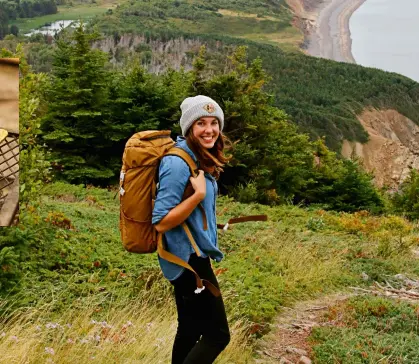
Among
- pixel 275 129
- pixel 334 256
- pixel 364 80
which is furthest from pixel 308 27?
pixel 334 256

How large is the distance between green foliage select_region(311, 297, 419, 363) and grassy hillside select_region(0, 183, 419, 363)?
27.2 inches

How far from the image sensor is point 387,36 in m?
102

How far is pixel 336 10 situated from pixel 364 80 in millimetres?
42190

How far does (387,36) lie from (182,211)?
A: 106619 mm

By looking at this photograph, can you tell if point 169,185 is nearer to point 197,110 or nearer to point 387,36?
point 197,110

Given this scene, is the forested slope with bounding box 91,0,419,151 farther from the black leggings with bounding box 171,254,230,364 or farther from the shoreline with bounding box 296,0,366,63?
the black leggings with bounding box 171,254,230,364

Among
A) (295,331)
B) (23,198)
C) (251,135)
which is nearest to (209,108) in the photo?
(23,198)

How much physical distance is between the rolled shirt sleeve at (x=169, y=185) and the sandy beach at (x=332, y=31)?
100 metres

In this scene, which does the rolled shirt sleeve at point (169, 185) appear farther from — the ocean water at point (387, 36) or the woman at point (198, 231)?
the ocean water at point (387, 36)

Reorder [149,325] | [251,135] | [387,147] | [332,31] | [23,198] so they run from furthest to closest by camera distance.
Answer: [332,31] → [387,147] → [251,135] → [23,198] → [149,325]

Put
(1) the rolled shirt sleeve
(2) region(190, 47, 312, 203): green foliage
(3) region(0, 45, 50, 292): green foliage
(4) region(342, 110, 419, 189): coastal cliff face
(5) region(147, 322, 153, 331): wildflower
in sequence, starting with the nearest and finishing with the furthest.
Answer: (1) the rolled shirt sleeve, (5) region(147, 322, 153, 331): wildflower, (3) region(0, 45, 50, 292): green foliage, (2) region(190, 47, 312, 203): green foliage, (4) region(342, 110, 419, 189): coastal cliff face

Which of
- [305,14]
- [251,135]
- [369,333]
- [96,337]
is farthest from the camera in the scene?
[305,14]

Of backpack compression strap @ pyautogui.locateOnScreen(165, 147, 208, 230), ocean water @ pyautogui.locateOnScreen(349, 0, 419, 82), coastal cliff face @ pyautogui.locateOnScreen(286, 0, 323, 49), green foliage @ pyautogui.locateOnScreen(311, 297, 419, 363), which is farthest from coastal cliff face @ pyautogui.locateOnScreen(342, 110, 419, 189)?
backpack compression strap @ pyautogui.locateOnScreen(165, 147, 208, 230)

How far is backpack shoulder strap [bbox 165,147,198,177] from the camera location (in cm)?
328
